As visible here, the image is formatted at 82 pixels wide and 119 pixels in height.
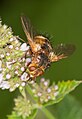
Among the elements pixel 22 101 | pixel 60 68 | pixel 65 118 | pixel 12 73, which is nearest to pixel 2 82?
pixel 12 73

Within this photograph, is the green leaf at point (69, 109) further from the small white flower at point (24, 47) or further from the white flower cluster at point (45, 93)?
the small white flower at point (24, 47)

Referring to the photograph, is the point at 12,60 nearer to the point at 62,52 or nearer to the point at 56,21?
the point at 62,52

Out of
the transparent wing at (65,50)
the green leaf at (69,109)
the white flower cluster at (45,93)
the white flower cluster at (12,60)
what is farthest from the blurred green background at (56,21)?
the white flower cluster at (12,60)

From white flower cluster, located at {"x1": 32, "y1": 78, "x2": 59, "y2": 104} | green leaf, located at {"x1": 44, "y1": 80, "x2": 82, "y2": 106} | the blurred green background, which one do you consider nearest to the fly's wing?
green leaf, located at {"x1": 44, "y1": 80, "x2": 82, "y2": 106}

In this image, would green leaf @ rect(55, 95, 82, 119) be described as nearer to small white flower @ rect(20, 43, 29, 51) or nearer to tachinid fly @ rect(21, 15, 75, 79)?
tachinid fly @ rect(21, 15, 75, 79)

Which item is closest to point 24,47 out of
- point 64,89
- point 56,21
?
point 64,89

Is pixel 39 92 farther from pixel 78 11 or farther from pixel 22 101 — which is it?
pixel 78 11
